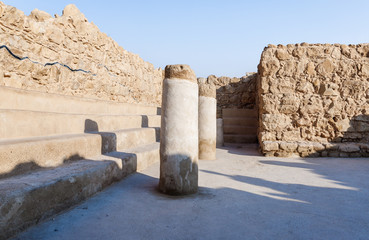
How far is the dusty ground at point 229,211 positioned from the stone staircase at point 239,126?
18.2 ft

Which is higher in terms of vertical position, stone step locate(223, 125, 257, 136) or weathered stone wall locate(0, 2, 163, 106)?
weathered stone wall locate(0, 2, 163, 106)

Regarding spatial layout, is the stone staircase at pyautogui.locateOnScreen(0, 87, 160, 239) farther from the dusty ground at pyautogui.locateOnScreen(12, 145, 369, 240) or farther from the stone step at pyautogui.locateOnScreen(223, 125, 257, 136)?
the stone step at pyautogui.locateOnScreen(223, 125, 257, 136)

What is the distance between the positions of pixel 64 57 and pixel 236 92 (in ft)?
25.2

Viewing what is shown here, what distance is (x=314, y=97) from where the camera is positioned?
698cm

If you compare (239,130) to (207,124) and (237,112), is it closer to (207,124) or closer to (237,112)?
(237,112)

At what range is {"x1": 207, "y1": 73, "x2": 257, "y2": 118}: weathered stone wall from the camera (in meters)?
11.6

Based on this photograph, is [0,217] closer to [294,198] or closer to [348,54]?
[294,198]

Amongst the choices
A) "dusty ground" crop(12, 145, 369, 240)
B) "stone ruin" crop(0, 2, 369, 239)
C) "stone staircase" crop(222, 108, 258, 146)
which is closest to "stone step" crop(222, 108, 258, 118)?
"stone staircase" crop(222, 108, 258, 146)

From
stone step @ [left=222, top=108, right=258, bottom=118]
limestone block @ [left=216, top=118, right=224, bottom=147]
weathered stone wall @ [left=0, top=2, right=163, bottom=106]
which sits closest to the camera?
weathered stone wall @ [left=0, top=2, right=163, bottom=106]

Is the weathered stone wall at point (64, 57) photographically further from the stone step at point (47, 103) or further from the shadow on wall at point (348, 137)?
the shadow on wall at point (348, 137)

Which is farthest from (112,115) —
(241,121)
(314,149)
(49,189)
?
(241,121)

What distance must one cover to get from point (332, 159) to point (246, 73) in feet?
22.3

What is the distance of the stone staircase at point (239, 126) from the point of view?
10094 millimetres

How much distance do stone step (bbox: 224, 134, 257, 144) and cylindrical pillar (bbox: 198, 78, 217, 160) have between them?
3.78m
